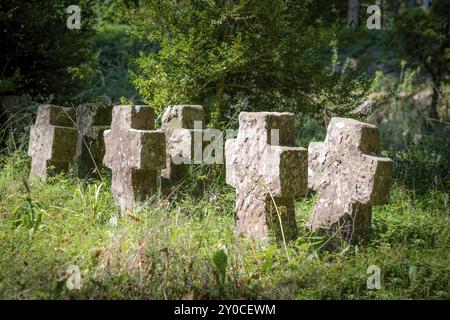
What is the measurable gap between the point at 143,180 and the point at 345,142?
1758mm

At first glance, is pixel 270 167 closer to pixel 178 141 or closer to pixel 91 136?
pixel 178 141

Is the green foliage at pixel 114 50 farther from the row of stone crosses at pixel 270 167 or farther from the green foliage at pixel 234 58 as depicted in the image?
the row of stone crosses at pixel 270 167

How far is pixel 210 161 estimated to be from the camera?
6375 mm

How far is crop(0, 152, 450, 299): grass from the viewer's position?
14.2 feet

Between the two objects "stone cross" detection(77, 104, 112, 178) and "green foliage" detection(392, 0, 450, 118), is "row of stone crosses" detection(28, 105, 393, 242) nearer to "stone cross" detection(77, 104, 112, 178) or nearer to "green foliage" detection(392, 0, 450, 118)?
"stone cross" detection(77, 104, 112, 178)

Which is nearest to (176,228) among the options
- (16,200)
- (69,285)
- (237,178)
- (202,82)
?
(237,178)

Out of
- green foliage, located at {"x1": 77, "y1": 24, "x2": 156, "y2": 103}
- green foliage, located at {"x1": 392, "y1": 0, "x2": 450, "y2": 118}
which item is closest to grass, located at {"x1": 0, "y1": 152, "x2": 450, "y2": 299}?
green foliage, located at {"x1": 392, "y1": 0, "x2": 450, "y2": 118}

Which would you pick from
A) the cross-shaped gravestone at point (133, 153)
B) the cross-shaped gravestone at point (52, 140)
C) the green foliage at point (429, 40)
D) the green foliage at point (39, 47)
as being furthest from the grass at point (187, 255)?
the green foliage at point (429, 40)

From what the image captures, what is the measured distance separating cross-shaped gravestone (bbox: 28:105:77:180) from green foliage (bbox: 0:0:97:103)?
A: 4.20ft

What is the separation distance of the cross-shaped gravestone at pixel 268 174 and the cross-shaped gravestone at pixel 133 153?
0.72m

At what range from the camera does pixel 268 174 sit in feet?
17.0

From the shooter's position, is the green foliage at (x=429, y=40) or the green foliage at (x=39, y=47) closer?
the green foliage at (x=39, y=47)

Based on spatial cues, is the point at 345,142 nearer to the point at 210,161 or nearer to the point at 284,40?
the point at 210,161

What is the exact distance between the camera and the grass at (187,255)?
4.33 m
